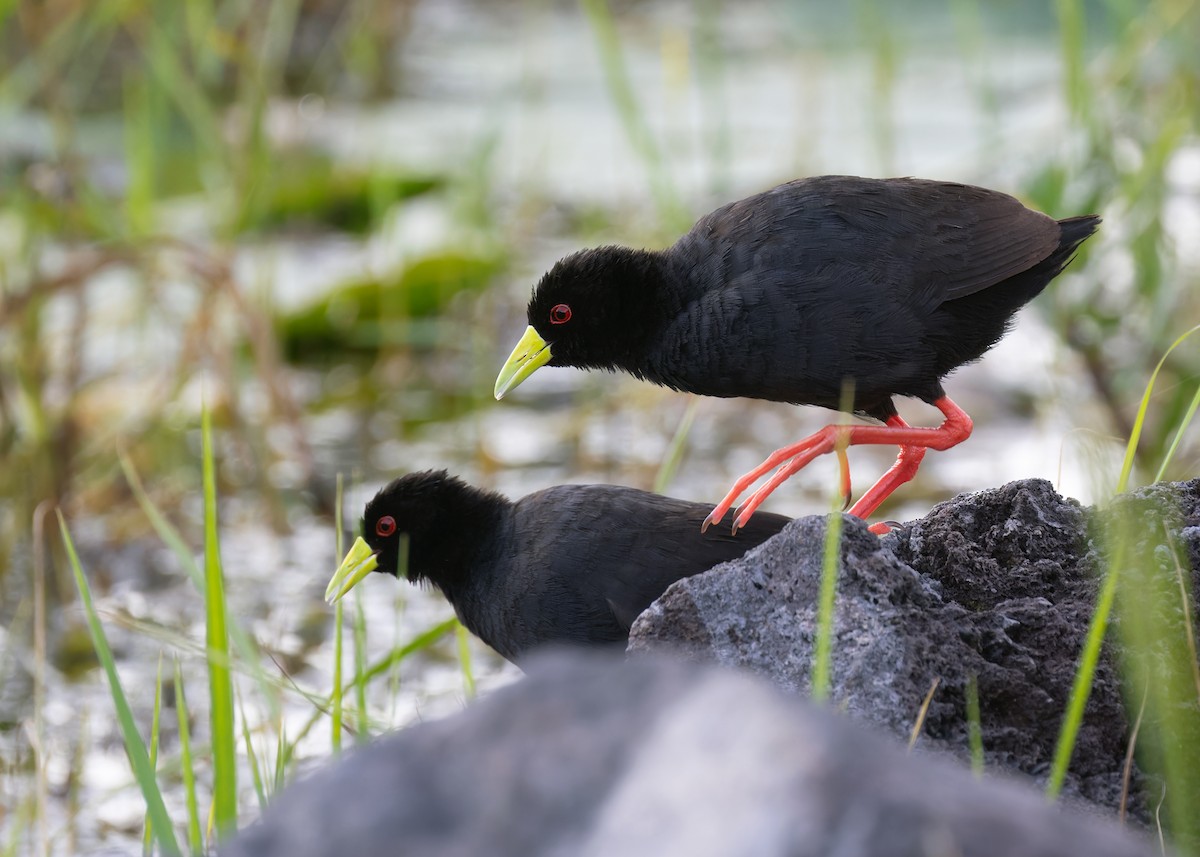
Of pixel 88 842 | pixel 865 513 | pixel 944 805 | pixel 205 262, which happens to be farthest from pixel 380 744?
pixel 205 262

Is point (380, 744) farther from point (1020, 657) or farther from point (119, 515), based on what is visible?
point (119, 515)

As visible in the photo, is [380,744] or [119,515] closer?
[380,744]

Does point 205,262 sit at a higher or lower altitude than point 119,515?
higher

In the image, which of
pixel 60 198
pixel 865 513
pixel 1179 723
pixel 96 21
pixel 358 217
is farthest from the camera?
pixel 358 217

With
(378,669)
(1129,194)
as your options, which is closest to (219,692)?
(378,669)

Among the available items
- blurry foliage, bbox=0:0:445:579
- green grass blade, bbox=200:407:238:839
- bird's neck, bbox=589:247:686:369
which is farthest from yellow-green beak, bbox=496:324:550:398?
blurry foliage, bbox=0:0:445:579

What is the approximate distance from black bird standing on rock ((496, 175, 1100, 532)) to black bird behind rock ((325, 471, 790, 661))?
0.10 metres

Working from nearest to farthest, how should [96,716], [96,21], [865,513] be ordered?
[865,513] < [96,716] < [96,21]

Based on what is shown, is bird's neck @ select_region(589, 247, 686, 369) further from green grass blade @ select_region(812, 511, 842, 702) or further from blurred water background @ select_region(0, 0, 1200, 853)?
green grass blade @ select_region(812, 511, 842, 702)

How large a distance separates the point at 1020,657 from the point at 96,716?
3.38m

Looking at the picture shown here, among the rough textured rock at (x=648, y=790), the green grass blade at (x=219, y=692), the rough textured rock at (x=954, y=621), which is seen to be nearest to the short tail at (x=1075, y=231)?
the rough textured rock at (x=954, y=621)

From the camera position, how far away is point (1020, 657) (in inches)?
79.4

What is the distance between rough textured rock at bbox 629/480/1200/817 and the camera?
195 cm

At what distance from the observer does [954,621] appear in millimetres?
2057
